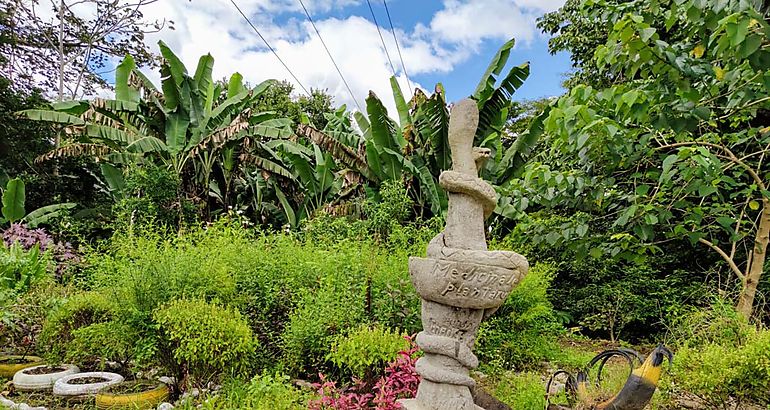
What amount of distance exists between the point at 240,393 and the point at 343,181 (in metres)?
5.73

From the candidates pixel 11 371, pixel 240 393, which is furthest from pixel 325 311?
pixel 11 371

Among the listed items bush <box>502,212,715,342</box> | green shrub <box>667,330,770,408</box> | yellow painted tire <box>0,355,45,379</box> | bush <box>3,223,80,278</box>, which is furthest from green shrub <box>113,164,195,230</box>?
green shrub <box>667,330,770,408</box>

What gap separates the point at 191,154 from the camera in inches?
350

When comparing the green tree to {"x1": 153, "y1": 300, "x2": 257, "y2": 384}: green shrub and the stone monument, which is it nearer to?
the stone monument

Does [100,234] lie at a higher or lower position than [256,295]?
higher

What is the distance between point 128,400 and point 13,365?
6.46 ft

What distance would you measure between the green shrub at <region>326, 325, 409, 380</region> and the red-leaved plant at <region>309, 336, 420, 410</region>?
3.0 inches

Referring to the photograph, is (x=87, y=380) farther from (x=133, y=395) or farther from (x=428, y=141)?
(x=428, y=141)

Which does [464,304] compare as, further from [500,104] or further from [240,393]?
[500,104]

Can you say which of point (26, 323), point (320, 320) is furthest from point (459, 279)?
point (26, 323)

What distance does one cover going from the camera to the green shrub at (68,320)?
4684mm

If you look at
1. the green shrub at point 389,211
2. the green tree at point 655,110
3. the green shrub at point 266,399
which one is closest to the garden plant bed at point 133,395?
the green shrub at point 266,399

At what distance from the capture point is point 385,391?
131 inches

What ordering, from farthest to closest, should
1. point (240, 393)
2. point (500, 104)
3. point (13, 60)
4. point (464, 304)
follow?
point (13, 60), point (500, 104), point (240, 393), point (464, 304)
